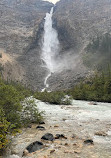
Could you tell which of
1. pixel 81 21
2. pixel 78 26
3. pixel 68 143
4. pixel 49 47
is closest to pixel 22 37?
pixel 49 47

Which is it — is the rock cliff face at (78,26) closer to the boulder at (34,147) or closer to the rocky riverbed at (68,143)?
the rocky riverbed at (68,143)

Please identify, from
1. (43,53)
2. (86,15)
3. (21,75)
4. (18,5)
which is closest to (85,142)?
(21,75)

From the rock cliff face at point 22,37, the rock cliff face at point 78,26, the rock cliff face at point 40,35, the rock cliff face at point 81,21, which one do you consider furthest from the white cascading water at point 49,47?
the rock cliff face at point 81,21

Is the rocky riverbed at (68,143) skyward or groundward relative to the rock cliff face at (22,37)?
groundward

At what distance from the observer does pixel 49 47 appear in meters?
116

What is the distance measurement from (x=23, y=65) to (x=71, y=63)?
27986 mm

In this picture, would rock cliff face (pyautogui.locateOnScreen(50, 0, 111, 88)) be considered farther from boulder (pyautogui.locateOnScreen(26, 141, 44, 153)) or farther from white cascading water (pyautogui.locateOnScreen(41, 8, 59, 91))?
boulder (pyautogui.locateOnScreen(26, 141, 44, 153))

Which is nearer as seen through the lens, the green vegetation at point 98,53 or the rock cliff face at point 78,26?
the green vegetation at point 98,53

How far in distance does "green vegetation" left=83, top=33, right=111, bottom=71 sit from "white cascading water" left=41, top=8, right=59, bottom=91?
828 inches

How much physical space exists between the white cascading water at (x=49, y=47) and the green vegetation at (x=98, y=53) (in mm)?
21034

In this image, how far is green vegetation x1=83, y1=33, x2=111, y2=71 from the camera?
76688 millimetres

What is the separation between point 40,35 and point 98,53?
170 ft

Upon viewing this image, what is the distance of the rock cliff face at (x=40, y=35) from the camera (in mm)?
83062

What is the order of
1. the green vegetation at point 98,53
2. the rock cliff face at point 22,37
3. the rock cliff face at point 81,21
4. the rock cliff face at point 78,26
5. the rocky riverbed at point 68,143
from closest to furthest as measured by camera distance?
the rocky riverbed at point 68,143 < the green vegetation at point 98,53 < the rock cliff face at point 22,37 < the rock cliff face at point 78,26 < the rock cliff face at point 81,21
